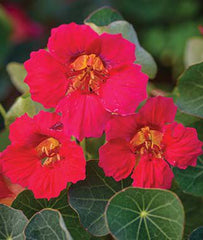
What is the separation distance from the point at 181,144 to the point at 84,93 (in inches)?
6.5

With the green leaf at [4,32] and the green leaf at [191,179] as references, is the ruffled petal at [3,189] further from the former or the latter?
the green leaf at [4,32]

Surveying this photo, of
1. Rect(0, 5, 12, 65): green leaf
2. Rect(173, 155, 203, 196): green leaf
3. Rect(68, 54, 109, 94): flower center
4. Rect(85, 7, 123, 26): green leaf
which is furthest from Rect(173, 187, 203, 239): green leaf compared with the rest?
Rect(0, 5, 12, 65): green leaf

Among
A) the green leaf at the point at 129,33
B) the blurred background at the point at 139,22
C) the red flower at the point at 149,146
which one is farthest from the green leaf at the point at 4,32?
the red flower at the point at 149,146

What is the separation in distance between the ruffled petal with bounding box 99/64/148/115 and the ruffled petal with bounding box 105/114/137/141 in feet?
0.05

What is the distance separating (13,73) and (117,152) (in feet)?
1.65

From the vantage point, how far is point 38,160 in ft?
2.33

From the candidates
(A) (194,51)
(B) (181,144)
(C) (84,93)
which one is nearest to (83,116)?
(C) (84,93)

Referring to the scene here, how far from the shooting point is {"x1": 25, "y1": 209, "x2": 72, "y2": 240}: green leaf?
674 millimetres

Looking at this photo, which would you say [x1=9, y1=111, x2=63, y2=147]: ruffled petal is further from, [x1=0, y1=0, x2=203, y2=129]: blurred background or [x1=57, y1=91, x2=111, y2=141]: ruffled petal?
[x1=0, y1=0, x2=203, y2=129]: blurred background

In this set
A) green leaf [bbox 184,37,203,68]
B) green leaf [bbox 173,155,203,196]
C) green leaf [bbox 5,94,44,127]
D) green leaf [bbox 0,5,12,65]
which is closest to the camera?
green leaf [bbox 173,155,203,196]

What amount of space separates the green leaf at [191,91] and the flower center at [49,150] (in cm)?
23

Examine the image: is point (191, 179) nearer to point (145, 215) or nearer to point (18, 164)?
point (145, 215)

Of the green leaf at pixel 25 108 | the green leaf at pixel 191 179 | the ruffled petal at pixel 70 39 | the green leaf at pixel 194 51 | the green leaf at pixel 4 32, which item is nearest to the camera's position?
the ruffled petal at pixel 70 39

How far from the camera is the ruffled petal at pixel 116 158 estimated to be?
667 millimetres
